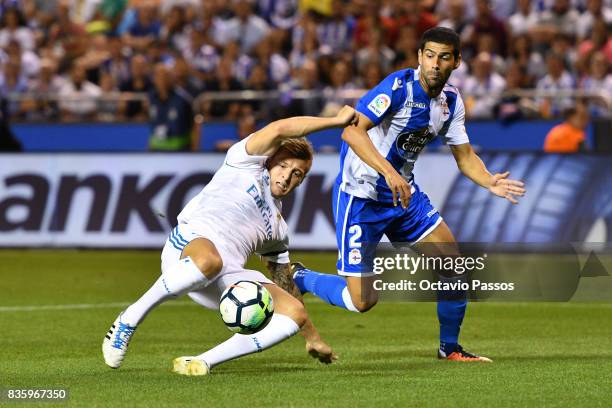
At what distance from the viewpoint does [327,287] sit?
9617 mm

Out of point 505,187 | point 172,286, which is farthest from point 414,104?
point 172,286

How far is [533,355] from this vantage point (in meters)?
9.76

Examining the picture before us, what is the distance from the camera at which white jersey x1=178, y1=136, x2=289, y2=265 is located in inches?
340

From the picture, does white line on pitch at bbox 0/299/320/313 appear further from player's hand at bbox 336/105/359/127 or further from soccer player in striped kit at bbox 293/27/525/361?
player's hand at bbox 336/105/359/127

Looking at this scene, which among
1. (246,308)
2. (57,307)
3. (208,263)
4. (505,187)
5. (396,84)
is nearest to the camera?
(246,308)

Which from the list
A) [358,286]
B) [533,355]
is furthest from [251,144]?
[533,355]

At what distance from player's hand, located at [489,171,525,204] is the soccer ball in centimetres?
191

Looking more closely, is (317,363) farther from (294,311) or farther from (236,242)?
(236,242)

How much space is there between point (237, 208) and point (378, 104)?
1.30 metres

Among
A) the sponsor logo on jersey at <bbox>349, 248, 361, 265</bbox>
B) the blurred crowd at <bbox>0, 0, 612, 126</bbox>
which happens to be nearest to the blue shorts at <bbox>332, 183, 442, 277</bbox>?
the sponsor logo on jersey at <bbox>349, 248, 361, 265</bbox>

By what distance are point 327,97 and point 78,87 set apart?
17.1 ft

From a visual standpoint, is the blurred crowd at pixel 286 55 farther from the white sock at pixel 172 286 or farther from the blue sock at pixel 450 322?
the white sock at pixel 172 286

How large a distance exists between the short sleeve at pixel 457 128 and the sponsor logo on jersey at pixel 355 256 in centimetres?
106

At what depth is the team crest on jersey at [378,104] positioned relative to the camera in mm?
9211
